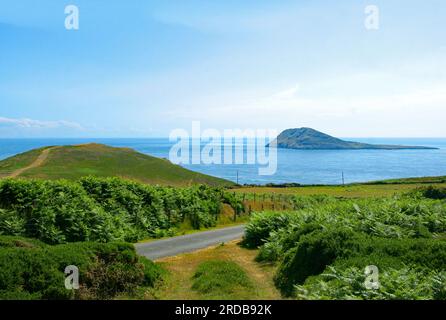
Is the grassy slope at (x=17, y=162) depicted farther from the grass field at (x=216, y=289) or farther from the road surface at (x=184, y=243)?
the grass field at (x=216, y=289)

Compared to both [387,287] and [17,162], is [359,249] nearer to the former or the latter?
[387,287]

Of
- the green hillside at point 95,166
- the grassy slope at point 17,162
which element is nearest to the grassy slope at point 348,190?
the green hillside at point 95,166

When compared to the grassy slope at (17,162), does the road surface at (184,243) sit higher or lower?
lower

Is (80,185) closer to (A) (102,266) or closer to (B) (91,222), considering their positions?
(B) (91,222)

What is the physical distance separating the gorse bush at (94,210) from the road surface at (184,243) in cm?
215

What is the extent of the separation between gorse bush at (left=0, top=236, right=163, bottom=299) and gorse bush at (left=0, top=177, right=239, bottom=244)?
7.19 metres

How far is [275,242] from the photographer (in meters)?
21.4

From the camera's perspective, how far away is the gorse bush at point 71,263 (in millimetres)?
11656

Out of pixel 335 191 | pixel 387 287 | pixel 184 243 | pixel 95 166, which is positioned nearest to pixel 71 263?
pixel 387 287

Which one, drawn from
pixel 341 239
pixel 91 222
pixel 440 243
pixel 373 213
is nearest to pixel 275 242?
pixel 373 213

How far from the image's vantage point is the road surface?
2353cm

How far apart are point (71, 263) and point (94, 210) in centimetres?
1269
